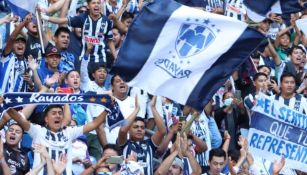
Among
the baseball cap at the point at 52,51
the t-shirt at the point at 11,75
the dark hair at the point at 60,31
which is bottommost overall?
the t-shirt at the point at 11,75

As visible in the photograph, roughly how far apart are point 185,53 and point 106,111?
1.75 meters

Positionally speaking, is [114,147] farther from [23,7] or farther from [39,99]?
[23,7]

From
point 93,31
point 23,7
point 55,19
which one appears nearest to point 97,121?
point 23,7

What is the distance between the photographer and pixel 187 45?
14672 millimetres

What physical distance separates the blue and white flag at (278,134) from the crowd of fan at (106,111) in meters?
0.17

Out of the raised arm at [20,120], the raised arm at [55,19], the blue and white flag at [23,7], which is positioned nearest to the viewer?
the raised arm at [20,120]

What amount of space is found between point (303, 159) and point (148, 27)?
2607 mm

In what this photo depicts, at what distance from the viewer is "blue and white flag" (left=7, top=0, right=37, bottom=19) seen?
59.4ft

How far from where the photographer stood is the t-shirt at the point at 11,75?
57.8 ft

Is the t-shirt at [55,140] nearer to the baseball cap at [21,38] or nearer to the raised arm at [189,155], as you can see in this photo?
the raised arm at [189,155]

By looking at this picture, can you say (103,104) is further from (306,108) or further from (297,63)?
(297,63)

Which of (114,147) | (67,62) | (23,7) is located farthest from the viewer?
(67,62)

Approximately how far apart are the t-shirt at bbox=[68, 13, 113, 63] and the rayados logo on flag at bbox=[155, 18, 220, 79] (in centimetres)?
490

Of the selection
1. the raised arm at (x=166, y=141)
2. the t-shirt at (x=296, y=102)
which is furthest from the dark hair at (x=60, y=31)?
the t-shirt at (x=296, y=102)
